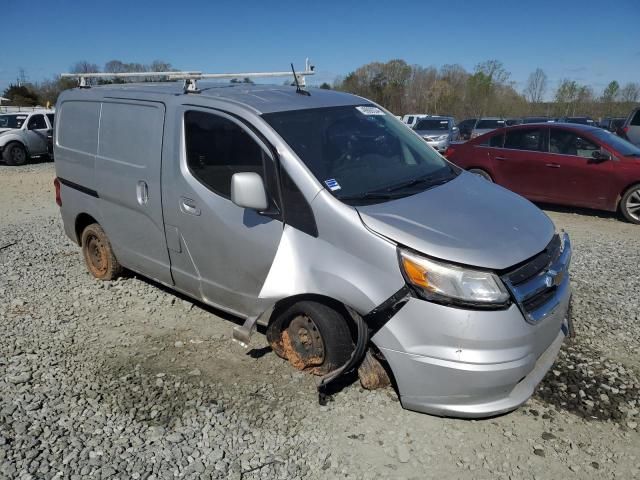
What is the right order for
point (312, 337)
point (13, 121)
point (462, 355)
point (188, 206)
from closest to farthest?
1. point (462, 355)
2. point (312, 337)
3. point (188, 206)
4. point (13, 121)

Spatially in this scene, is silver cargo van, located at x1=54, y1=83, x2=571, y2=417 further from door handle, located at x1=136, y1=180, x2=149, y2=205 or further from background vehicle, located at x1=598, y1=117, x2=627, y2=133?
background vehicle, located at x1=598, y1=117, x2=627, y2=133

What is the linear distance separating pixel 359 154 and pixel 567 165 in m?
6.19

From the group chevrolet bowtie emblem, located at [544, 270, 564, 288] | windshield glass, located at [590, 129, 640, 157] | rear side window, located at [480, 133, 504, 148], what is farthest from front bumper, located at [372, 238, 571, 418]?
rear side window, located at [480, 133, 504, 148]

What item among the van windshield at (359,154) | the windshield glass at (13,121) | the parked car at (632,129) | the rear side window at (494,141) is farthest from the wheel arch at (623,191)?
the windshield glass at (13,121)

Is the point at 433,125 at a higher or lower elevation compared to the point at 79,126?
lower

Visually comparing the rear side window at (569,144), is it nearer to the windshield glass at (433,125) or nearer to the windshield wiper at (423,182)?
the windshield wiper at (423,182)

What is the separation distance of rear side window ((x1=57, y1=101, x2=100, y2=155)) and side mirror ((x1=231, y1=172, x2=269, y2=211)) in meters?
2.19

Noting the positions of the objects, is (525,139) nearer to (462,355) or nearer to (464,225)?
(464,225)

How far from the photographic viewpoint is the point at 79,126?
5.02 meters

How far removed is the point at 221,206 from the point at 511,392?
2211mm

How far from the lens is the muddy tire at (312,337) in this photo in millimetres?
3256

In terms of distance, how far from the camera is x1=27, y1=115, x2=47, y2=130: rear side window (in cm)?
1780

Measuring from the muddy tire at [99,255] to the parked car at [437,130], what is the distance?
49.5 ft

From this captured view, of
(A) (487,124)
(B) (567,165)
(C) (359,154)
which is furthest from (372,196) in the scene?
(A) (487,124)
